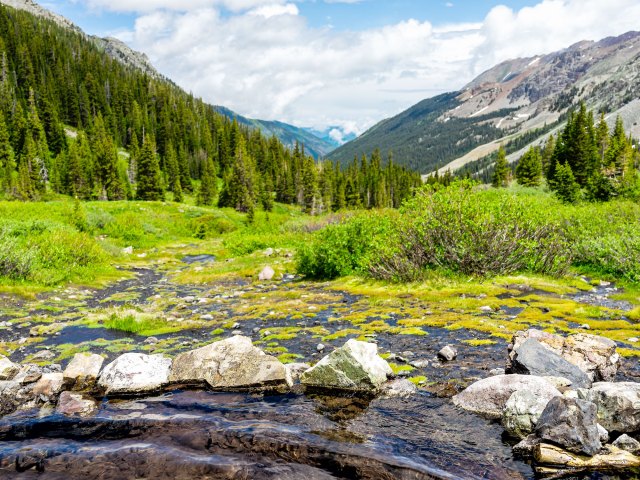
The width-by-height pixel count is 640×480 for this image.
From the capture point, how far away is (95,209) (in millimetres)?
46469

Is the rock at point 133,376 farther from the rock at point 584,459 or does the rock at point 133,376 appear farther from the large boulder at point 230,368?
the rock at point 584,459

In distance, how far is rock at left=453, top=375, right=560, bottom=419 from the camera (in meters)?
6.71

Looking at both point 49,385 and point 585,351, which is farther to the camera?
point 585,351

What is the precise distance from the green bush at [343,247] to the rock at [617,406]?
15850mm

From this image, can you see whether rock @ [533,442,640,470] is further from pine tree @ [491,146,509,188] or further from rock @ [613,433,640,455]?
pine tree @ [491,146,509,188]

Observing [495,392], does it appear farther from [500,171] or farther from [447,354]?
[500,171]

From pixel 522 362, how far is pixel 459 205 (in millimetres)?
11818

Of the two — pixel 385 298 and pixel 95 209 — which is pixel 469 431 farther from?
pixel 95 209

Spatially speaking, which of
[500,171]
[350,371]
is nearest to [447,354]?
[350,371]

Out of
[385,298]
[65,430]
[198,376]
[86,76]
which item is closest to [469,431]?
[198,376]

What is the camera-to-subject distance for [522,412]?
6.29m

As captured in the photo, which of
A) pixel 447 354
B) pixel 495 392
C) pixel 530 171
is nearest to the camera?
pixel 495 392

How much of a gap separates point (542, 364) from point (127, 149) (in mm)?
124090

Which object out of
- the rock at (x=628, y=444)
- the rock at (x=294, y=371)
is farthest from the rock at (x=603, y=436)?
the rock at (x=294, y=371)
